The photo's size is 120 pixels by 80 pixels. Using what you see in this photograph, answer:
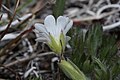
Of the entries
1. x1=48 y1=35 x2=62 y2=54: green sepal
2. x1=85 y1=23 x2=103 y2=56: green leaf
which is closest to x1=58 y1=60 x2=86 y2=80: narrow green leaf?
x1=48 y1=35 x2=62 y2=54: green sepal

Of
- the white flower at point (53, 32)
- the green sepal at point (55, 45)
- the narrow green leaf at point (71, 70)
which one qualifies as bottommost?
the narrow green leaf at point (71, 70)

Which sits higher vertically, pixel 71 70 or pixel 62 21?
pixel 62 21

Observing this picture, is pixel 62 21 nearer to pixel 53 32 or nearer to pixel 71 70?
pixel 53 32

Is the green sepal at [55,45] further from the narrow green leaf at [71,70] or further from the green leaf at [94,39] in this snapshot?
the green leaf at [94,39]

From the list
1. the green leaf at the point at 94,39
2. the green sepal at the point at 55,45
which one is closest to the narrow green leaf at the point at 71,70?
the green sepal at the point at 55,45

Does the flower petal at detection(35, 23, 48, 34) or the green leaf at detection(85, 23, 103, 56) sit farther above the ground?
the flower petal at detection(35, 23, 48, 34)

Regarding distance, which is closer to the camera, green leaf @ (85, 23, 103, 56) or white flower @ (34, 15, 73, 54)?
white flower @ (34, 15, 73, 54)

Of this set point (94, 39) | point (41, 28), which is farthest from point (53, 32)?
point (94, 39)

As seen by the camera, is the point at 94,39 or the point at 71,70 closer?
the point at 71,70

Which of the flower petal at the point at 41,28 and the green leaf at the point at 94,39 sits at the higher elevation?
the flower petal at the point at 41,28

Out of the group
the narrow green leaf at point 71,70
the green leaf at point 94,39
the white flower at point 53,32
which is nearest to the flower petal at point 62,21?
the white flower at point 53,32

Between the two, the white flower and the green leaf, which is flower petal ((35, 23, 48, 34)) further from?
the green leaf

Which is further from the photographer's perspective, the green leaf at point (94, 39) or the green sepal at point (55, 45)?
the green leaf at point (94, 39)
